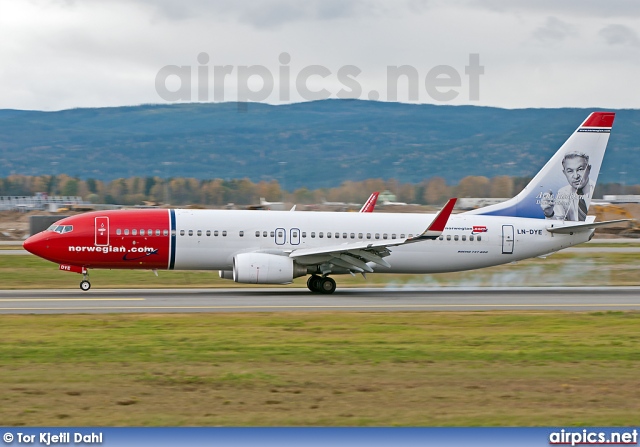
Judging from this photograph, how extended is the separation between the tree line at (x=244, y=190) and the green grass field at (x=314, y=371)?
54.0m

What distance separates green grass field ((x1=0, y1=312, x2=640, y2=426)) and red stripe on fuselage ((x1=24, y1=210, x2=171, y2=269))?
28.7 feet

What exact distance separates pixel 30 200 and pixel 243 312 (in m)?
101

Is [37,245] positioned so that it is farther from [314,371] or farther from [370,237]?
[314,371]

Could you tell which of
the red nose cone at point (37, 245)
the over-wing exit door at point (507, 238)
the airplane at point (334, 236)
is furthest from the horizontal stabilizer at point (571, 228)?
the red nose cone at point (37, 245)

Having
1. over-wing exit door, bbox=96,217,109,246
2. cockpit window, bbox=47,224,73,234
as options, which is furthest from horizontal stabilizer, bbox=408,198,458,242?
cockpit window, bbox=47,224,73,234

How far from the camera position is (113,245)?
114 feet

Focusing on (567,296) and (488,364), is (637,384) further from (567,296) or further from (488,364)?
(567,296)

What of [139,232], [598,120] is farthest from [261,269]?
[598,120]

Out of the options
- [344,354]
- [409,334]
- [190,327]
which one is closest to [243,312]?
[190,327]

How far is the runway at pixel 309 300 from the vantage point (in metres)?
29.2

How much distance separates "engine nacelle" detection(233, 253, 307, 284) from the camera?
34.0 meters

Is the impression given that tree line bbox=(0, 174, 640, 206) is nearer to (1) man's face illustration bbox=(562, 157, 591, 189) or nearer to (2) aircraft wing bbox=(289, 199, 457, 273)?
(1) man's face illustration bbox=(562, 157, 591, 189)

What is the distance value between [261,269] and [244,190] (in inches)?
2555

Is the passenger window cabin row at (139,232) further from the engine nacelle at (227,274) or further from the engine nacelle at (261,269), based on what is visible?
the engine nacelle at (261,269)
